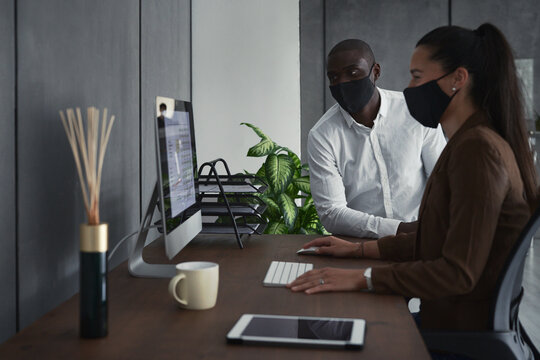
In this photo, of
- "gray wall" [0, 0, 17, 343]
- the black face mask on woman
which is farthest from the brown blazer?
"gray wall" [0, 0, 17, 343]

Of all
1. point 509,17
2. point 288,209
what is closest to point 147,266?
point 288,209

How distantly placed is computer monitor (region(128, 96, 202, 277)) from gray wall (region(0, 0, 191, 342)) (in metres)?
0.25

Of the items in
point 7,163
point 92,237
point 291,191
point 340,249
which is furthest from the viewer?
point 291,191

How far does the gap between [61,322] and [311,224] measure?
2.66 meters

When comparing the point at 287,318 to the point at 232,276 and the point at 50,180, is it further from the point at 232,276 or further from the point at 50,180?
the point at 50,180

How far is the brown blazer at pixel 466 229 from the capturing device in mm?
1191

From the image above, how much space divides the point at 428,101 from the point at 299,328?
2.59 ft

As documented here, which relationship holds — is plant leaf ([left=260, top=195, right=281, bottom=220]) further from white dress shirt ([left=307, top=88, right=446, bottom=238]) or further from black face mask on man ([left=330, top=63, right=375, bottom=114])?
black face mask on man ([left=330, top=63, right=375, bottom=114])

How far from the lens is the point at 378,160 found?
A: 242 cm

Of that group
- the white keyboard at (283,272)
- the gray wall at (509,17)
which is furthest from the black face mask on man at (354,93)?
the gray wall at (509,17)

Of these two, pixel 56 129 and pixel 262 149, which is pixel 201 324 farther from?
pixel 262 149

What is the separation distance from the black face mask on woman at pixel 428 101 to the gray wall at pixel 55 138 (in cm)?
98

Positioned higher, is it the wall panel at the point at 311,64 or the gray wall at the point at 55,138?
the wall panel at the point at 311,64

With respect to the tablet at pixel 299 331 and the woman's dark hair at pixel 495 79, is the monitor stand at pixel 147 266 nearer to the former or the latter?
the tablet at pixel 299 331
